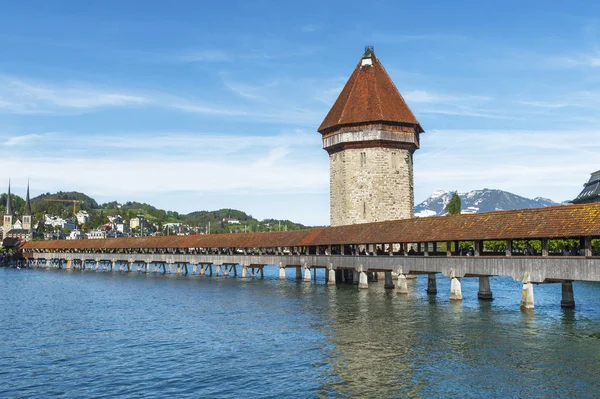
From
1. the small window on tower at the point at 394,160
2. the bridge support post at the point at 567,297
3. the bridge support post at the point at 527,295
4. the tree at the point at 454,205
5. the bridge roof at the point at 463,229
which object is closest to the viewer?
the bridge roof at the point at 463,229

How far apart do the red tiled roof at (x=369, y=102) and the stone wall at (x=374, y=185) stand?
2.73 metres

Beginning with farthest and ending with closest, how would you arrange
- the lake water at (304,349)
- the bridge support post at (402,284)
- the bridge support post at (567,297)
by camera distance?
the bridge support post at (402,284)
the bridge support post at (567,297)
the lake water at (304,349)

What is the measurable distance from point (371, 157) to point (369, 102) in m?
5.09

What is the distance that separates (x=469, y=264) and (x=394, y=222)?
9.33 m

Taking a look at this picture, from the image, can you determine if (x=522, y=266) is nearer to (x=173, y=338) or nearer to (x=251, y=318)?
(x=251, y=318)

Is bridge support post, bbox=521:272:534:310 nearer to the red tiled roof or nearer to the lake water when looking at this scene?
Answer: the lake water

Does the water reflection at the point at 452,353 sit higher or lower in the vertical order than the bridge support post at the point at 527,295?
lower

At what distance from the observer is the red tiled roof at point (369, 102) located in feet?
172

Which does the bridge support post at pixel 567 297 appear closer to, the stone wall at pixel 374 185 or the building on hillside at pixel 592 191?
the stone wall at pixel 374 185

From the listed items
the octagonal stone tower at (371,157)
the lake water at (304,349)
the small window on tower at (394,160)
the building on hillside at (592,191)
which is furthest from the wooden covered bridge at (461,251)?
the building on hillside at (592,191)

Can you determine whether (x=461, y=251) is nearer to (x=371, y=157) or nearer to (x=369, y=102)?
(x=371, y=157)

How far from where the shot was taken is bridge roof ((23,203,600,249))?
81.5 feet

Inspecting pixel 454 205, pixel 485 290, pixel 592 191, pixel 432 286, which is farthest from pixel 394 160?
pixel 454 205

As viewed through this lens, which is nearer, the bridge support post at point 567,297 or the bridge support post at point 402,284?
the bridge support post at point 567,297
